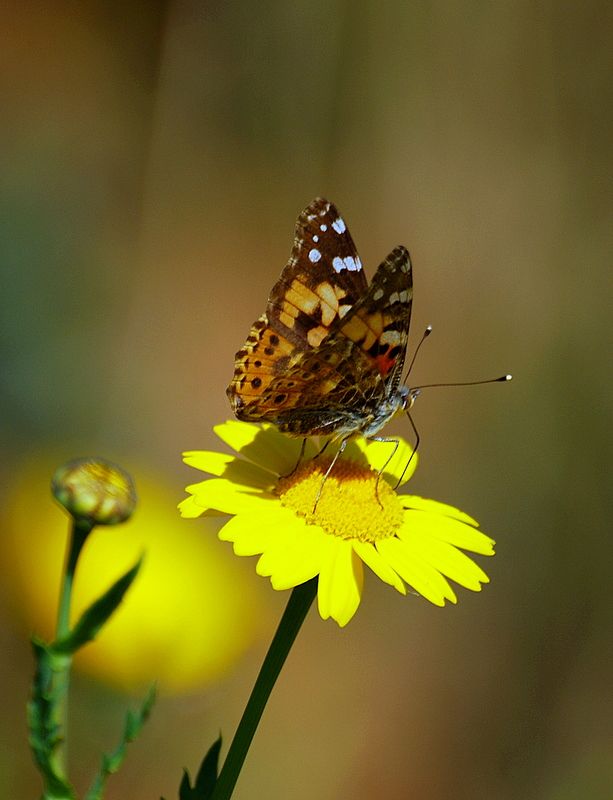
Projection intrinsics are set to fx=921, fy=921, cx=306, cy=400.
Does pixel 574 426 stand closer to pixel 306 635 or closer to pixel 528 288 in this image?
pixel 528 288

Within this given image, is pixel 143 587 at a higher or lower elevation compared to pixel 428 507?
lower

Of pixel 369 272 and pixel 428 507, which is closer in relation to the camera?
pixel 428 507

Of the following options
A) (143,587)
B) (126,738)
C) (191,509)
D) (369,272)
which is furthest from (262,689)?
(369,272)

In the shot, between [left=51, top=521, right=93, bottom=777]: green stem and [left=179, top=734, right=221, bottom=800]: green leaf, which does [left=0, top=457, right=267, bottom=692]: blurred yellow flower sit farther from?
[left=51, top=521, right=93, bottom=777]: green stem

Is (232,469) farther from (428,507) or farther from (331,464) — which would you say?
(428,507)

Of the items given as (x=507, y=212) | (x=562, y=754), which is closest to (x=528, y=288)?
(x=507, y=212)

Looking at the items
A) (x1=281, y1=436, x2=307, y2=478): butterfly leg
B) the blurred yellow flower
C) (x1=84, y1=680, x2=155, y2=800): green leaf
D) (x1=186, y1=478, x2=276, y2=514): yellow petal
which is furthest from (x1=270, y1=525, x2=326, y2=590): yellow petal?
the blurred yellow flower

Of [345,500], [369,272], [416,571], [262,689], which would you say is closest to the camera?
[262,689]

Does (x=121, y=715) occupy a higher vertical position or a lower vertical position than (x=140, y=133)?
lower
